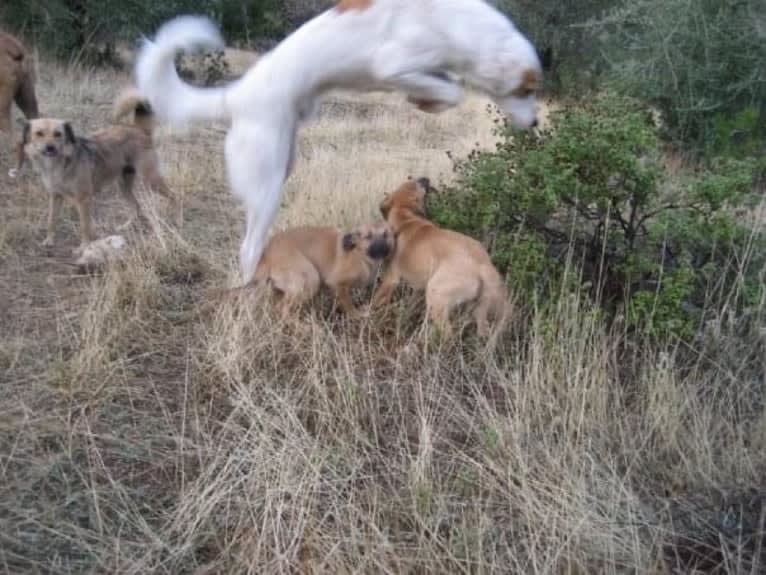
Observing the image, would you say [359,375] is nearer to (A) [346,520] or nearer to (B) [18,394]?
(A) [346,520]

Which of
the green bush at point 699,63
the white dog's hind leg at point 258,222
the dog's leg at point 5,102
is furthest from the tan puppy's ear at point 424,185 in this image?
the dog's leg at point 5,102

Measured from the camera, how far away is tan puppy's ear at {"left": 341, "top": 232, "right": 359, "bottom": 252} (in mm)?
5227

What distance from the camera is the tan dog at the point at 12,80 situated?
8336 mm

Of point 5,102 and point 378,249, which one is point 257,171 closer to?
point 378,249

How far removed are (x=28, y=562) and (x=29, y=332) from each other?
1.85 meters

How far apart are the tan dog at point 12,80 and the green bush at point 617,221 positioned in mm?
5229

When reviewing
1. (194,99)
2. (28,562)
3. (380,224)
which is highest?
(194,99)

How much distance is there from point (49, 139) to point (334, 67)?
9.32 ft

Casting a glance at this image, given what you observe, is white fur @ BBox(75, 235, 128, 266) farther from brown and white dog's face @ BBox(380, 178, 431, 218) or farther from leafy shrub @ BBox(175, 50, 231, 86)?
leafy shrub @ BBox(175, 50, 231, 86)

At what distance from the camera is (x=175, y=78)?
500 cm

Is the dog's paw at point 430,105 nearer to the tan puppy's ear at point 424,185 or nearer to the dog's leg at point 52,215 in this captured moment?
the tan puppy's ear at point 424,185

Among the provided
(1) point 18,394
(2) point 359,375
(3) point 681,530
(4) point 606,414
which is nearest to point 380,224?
(2) point 359,375

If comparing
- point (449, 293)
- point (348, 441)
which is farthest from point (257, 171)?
point (348, 441)

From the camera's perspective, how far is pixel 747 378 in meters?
4.34
